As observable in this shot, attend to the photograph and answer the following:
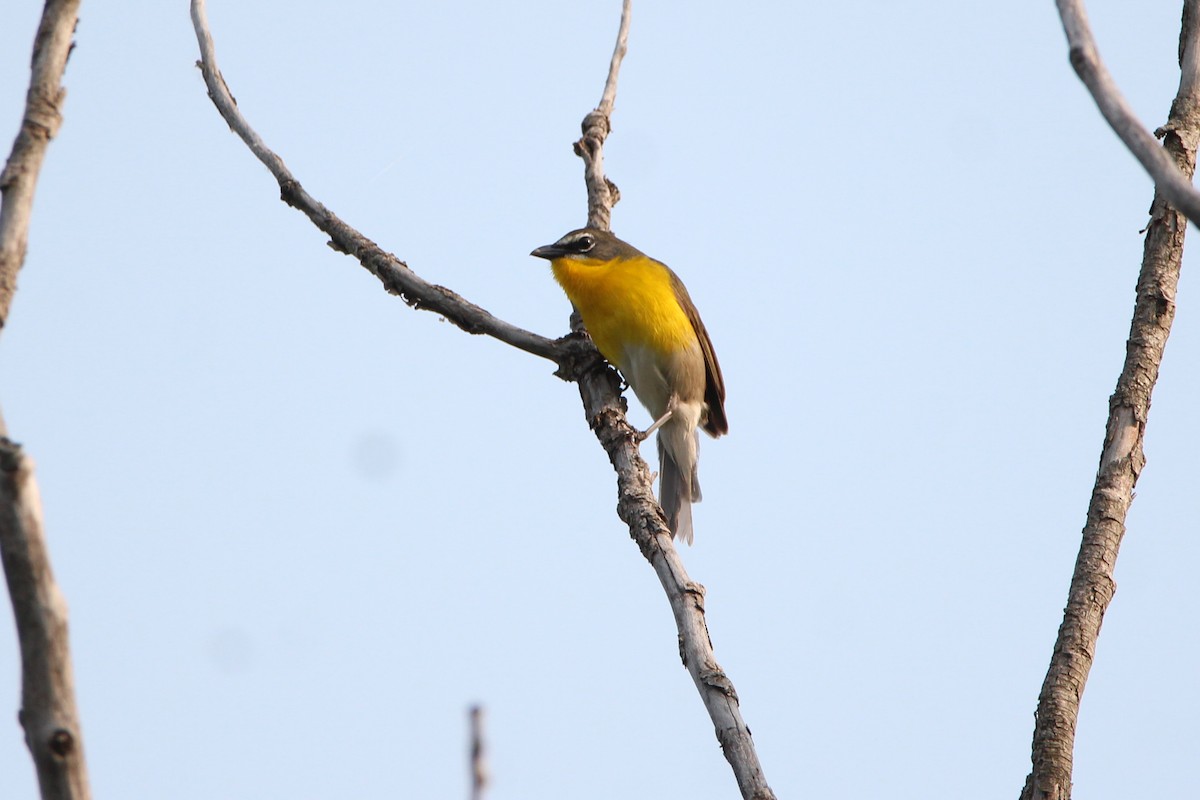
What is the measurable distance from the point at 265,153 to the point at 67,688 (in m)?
4.34

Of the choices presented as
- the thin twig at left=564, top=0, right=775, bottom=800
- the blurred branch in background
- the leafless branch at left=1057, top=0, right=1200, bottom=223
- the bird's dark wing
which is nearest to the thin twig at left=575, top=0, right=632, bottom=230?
the thin twig at left=564, top=0, right=775, bottom=800

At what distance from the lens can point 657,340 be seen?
24.2 ft

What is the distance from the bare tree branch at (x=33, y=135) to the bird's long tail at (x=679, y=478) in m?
6.14

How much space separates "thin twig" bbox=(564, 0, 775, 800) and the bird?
0.40m

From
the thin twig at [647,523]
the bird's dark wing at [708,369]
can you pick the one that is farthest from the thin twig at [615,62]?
the bird's dark wing at [708,369]

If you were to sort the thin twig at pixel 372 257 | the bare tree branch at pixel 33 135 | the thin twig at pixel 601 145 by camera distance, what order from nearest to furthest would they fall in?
the bare tree branch at pixel 33 135, the thin twig at pixel 372 257, the thin twig at pixel 601 145

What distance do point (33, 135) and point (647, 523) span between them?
298 cm

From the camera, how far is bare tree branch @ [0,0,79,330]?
2025 millimetres

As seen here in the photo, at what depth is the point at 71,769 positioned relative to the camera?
167cm

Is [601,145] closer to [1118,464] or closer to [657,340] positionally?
[657,340]

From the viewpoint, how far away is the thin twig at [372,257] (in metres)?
5.64

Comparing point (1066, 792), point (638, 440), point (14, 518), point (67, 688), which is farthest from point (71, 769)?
point (638, 440)

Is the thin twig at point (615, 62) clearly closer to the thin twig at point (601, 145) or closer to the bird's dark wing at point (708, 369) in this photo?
the thin twig at point (601, 145)

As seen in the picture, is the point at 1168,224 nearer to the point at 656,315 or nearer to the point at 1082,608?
the point at 1082,608
